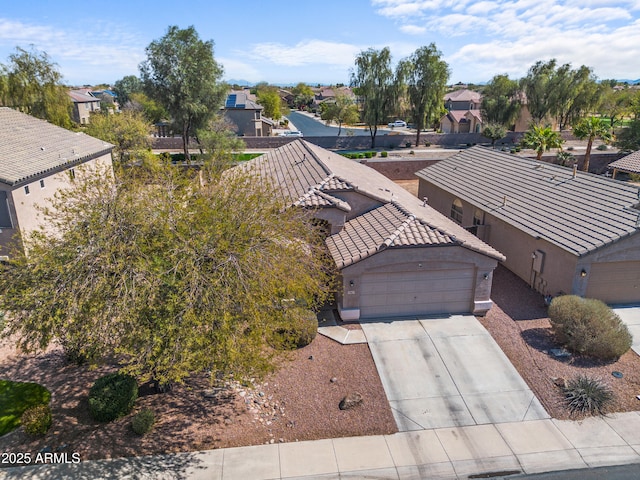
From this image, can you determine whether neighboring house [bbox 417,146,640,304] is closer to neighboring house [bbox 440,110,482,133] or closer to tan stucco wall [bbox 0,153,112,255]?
tan stucco wall [bbox 0,153,112,255]

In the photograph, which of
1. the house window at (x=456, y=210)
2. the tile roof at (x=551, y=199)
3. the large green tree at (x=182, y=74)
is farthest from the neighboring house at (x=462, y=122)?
the house window at (x=456, y=210)

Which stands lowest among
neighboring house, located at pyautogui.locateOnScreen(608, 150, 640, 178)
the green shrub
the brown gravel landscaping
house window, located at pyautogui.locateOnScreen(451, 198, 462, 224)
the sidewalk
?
the sidewalk

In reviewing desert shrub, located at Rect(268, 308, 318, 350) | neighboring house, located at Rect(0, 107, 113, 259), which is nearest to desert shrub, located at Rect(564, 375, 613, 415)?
desert shrub, located at Rect(268, 308, 318, 350)

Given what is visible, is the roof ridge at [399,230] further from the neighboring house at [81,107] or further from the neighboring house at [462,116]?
the neighboring house at [81,107]

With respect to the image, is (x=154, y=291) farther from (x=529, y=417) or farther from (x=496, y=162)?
(x=496, y=162)

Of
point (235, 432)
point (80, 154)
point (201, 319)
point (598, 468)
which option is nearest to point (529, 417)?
point (598, 468)

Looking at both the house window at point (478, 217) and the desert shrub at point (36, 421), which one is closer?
the desert shrub at point (36, 421)
